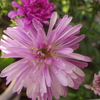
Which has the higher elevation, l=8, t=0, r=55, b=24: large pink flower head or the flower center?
l=8, t=0, r=55, b=24: large pink flower head

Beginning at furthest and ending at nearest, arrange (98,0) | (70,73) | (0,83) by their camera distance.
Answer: (0,83), (98,0), (70,73)

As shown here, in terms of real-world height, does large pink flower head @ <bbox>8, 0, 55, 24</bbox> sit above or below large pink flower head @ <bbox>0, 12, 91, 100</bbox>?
above

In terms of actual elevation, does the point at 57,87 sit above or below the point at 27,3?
below

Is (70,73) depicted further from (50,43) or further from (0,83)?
(0,83)

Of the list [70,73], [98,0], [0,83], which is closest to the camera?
[70,73]

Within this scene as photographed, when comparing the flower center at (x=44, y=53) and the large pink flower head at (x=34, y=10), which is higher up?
the large pink flower head at (x=34, y=10)

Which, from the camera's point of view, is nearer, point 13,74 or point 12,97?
point 13,74

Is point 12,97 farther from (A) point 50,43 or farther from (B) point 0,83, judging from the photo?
(A) point 50,43

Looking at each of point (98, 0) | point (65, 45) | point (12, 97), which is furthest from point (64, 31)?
point (12, 97)
